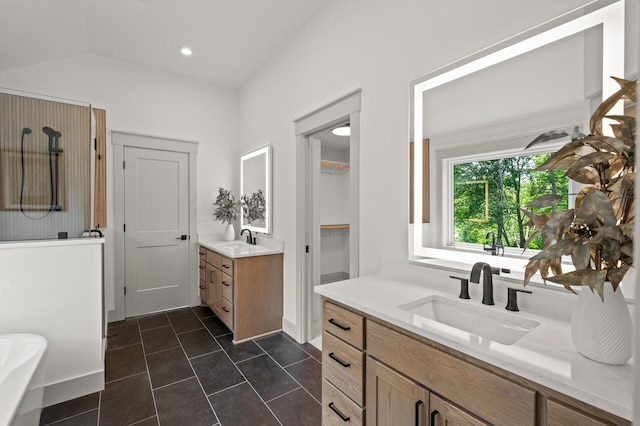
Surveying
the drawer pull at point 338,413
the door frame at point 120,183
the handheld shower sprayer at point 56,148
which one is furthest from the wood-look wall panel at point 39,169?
the drawer pull at point 338,413

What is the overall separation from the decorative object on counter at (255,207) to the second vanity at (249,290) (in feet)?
1.48

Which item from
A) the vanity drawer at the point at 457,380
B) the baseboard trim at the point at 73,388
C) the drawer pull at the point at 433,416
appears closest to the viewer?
the vanity drawer at the point at 457,380

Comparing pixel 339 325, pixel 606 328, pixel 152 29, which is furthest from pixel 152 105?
pixel 606 328

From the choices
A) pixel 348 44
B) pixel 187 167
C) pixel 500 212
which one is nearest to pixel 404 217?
pixel 500 212

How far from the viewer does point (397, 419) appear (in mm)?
1168

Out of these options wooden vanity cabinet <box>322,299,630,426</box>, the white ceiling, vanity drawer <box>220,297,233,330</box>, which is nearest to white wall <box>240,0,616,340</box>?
the white ceiling

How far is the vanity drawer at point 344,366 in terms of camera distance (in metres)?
1.35

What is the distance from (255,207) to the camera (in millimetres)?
3484

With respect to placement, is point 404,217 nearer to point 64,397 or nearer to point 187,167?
point 64,397

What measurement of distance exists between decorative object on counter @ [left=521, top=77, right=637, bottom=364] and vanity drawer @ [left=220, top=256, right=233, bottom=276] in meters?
2.59

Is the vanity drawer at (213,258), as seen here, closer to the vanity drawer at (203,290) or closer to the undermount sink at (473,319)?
the vanity drawer at (203,290)

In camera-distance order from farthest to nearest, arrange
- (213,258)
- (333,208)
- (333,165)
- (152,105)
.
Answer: (333,208), (333,165), (152,105), (213,258)

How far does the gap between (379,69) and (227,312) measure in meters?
2.69

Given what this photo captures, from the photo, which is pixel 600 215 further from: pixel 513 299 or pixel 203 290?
pixel 203 290
